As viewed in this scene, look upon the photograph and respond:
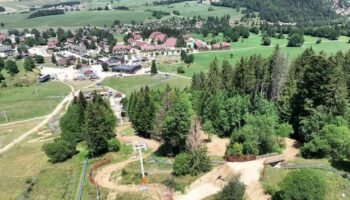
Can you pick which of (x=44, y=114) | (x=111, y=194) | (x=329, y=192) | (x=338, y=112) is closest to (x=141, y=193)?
(x=111, y=194)

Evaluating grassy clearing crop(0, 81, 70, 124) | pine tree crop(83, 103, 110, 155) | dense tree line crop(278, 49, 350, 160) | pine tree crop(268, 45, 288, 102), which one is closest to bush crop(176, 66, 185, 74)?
grassy clearing crop(0, 81, 70, 124)

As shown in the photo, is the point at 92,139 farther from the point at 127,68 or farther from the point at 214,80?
the point at 127,68

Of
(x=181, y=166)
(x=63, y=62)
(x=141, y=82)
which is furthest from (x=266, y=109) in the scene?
(x=63, y=62)

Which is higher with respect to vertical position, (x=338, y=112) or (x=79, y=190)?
(x=338, y=112)

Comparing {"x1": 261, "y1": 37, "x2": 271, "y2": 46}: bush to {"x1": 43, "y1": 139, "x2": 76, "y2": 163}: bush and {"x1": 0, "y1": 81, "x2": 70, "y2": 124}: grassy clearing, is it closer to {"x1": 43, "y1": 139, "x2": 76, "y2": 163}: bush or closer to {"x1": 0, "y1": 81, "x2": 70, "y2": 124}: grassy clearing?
{"x1": 0, "y1": 81, "x2": 70, "y2": 124}: grassy clearing

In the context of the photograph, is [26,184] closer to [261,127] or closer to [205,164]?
[205,164]

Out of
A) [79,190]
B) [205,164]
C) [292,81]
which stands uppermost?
[292,81]
